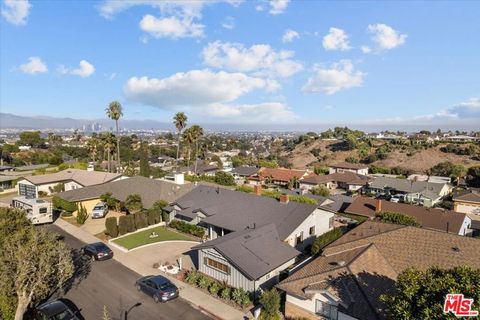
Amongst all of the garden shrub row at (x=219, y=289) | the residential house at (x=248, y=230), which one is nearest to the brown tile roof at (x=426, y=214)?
the residential house at (x=248, y=230)

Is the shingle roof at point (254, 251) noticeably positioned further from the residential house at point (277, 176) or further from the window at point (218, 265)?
the residential house at point (277, 176)

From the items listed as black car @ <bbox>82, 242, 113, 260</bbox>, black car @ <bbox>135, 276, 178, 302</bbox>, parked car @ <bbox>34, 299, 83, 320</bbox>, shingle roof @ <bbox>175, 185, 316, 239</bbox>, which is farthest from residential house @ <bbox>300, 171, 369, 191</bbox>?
parked car @ <bbox>34, 299, 83, 320</bbox>

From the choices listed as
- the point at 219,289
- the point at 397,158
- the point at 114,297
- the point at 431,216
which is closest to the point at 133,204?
the point at 114,297

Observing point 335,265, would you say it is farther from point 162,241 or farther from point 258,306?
point 162,241

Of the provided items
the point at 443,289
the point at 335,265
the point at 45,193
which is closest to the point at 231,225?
the point at 335,265

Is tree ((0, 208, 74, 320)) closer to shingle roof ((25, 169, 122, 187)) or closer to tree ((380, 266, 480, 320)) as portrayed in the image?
tree ((380, 266, 480, 320))
